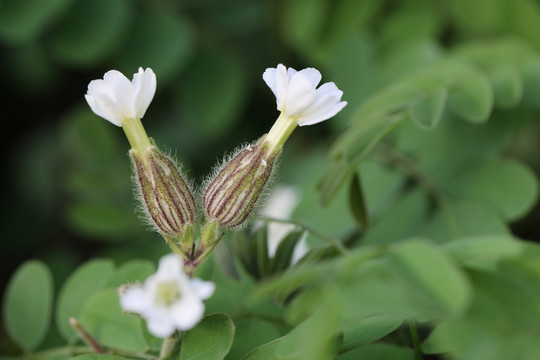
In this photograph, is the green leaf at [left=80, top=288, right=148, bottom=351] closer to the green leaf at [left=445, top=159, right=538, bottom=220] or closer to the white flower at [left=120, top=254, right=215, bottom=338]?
the white flower at [left=120, top=254, right=215, bottom=338]

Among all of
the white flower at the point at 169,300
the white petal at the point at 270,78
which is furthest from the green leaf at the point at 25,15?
the white flower at the point at 169,300

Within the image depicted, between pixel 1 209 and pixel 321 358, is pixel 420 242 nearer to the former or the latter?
pixel 321 358

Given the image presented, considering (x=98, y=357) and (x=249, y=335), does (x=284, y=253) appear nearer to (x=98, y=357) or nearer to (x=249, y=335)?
(x=249, y=335)

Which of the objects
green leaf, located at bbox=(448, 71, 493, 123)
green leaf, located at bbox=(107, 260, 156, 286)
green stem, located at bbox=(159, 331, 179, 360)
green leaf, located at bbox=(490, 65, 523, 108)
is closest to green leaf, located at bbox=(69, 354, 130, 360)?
green stem, located at bbox=(159, 331, 179, 360)

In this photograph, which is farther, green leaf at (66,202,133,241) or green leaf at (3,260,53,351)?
green leaf at (66,202,133,241)

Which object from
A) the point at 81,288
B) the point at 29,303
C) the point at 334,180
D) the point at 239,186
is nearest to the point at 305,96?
the point at 239,186

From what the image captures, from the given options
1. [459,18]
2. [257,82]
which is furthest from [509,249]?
[257,82]

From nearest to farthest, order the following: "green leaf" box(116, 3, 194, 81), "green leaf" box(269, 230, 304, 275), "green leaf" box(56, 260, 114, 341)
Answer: "green leaf" box(269, 230, 304, 275), "green leaf" box(56, 260, 114, 341), "green leaf" box(116, 3, 194, 81)
